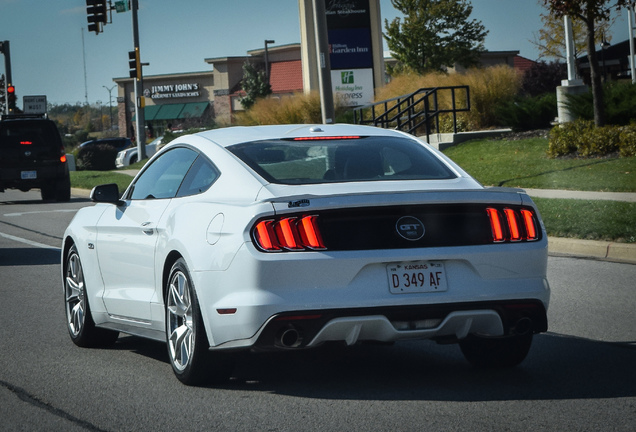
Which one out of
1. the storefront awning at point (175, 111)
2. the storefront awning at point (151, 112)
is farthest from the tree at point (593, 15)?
the storefront awning at point (151, 112)

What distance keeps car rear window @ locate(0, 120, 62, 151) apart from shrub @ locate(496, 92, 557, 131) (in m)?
11.3

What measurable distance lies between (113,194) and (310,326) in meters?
2.35

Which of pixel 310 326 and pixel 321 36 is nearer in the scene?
pixel 310 326

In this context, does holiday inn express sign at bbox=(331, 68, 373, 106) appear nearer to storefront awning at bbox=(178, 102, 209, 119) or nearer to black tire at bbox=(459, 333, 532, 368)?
black tire at bbox=(459, 333, 532, 368)

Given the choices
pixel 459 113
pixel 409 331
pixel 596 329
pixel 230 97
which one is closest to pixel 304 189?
pixel 409 331

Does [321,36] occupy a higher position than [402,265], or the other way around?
[321,36]

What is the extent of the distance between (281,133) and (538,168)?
47.4ft

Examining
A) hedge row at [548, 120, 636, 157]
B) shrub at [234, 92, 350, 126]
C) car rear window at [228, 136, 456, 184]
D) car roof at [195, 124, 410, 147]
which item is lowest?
car rear window at [228, 136, 456, 184]

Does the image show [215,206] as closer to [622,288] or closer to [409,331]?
[409,331]

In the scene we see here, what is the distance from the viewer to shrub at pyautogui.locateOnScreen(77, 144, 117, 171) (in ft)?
157

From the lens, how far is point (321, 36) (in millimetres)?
19172

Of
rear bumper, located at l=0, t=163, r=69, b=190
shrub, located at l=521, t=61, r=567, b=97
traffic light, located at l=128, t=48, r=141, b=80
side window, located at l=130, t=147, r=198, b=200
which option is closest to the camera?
side window, located at l=130, t=147, r=198, b=200

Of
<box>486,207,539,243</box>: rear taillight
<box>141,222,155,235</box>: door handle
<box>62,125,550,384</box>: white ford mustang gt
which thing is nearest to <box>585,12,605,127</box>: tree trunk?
<box>62,125,550,384</box>: white ford mustang gt

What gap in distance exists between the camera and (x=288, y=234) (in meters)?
5.30
